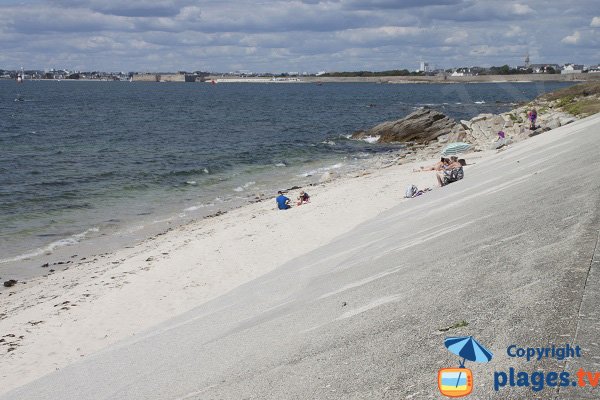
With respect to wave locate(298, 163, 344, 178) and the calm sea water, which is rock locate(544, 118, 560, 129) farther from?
wave locate(298, 163, 344, 178)

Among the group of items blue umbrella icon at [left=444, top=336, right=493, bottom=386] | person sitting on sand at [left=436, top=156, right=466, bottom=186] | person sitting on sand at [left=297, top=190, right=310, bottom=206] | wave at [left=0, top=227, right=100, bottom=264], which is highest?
blue umbrella icon at [left=444, top=336, right=493, bottom=386]

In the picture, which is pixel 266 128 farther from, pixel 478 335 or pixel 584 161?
pixel 478 335

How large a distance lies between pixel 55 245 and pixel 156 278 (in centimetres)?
728

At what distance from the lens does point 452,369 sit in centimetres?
572

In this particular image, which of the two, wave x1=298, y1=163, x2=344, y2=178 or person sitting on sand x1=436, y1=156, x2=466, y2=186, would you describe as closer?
person sitting on sand x1=436, y1=156, x2=466, y2=186

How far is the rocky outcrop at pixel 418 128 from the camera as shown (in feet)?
172

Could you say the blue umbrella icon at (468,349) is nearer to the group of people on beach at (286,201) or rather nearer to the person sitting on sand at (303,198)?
the group of people on beach at (286,201)

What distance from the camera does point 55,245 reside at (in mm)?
21453

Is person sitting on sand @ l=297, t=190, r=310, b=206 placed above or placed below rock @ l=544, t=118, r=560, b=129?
below

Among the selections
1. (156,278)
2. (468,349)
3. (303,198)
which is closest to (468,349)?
(468,349)

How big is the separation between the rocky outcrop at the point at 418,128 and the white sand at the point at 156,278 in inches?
1122

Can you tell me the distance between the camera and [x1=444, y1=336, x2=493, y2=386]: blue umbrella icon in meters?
5.77

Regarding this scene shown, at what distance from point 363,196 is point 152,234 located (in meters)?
7.95

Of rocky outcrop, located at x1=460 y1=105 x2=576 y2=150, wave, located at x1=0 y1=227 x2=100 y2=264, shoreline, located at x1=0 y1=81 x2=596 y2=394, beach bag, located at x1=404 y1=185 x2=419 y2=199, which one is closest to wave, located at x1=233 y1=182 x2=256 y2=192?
shoreline, located at x1=0 y1=81 x2=596 y2=394
